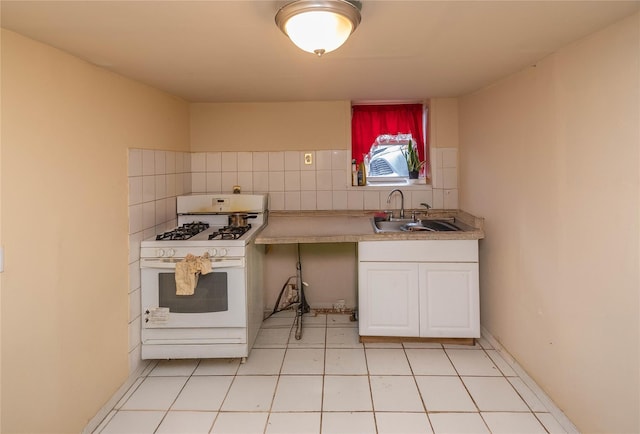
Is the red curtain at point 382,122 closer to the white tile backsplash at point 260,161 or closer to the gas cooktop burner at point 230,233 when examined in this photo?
the white tile backsplash at point 260,161

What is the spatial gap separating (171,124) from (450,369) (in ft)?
8.54

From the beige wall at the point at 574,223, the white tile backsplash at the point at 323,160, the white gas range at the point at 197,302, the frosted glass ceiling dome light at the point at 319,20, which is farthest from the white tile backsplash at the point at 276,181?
the frosted glass ceiling dome light at the point at 319,20

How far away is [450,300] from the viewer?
107 inches

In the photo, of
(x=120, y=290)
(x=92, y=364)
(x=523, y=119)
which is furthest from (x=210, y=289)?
(x=523, y=119)

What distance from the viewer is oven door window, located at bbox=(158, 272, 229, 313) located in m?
2.45

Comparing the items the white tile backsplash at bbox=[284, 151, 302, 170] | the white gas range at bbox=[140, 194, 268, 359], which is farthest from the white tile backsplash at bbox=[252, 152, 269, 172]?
the white gas range at bbox=[140, 194, 268, 359]

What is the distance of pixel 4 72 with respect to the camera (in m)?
1.47

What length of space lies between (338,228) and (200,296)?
105 cm

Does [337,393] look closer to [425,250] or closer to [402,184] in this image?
[425,250]

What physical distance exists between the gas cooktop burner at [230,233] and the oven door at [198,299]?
0.55ft

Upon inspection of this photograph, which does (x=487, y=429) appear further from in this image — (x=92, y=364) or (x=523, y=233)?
(x=92, y=364)

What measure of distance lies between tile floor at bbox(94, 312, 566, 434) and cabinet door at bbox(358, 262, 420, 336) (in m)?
0.15

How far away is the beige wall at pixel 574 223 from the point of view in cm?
150

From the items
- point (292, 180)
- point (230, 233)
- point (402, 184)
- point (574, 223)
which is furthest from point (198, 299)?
point (574, 223)
